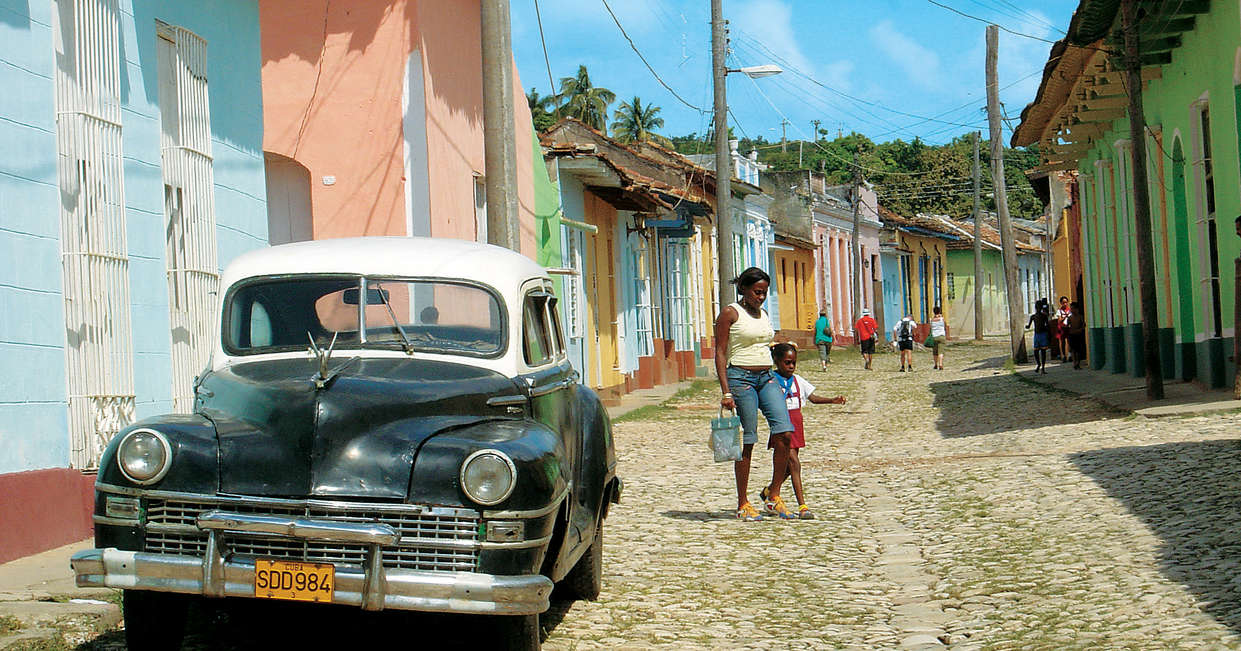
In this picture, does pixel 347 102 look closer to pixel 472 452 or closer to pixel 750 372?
pixel 750 372

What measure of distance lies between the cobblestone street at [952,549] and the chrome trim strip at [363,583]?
126 cm

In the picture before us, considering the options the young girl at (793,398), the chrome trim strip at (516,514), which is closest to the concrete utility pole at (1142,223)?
the young girl at (793,398)

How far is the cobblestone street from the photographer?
6.21 metres

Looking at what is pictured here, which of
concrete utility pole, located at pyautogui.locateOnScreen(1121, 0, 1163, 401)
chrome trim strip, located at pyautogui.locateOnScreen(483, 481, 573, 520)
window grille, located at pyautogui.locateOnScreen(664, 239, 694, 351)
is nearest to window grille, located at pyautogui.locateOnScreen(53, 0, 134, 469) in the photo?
chrome trim strip, located at pyautogui.locateOnScreen(483, 481, 573, 520)

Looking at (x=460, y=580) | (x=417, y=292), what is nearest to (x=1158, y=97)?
(x=417, y=292)

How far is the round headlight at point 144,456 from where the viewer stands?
501cm

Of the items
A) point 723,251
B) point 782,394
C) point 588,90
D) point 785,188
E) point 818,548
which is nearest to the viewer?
point 818,548

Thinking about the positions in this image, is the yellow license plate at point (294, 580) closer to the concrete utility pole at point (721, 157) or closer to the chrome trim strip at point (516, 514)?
the chrome trim strip at point (516, 514)

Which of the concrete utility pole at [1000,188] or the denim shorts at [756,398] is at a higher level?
the concrete utility pole at [1000,188]

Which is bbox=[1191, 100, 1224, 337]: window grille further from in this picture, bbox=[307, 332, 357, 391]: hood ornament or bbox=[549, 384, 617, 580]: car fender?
bbox=[307, 332, 357, 391]: hood ornament

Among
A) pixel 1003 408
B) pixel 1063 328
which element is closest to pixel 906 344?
pixel 1063 328

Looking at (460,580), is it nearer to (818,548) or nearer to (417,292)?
(417,292)

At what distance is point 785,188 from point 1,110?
137 feet

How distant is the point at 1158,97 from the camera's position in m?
18.8
